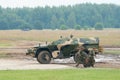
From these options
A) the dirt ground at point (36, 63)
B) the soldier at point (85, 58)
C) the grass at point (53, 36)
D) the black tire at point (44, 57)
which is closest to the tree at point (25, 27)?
the grass at point (53, 36)

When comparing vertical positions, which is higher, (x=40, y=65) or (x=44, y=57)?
(x=44, y=57)

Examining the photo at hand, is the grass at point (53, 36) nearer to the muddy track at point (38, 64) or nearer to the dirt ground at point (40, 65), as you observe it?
the muddy track at point (38, 64)

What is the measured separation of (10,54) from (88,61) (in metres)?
14.7

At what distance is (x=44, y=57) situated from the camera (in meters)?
32.7

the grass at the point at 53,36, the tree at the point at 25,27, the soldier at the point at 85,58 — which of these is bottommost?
the soldier at the point at 85,58

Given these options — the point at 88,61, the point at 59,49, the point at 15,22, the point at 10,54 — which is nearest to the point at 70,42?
the point at 59,49

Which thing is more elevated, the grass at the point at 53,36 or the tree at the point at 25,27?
the tree at the point at 25,27

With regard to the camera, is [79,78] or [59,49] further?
[59,49]

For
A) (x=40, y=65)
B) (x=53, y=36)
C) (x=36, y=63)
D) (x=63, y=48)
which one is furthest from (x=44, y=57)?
(x=53, y=36)

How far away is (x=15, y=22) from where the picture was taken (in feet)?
635

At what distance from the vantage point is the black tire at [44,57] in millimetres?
32594

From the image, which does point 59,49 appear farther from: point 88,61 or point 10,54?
point 10,54

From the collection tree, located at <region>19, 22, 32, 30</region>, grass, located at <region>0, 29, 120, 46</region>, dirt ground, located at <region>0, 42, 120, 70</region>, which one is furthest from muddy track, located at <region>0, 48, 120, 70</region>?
tree, located at <region>19, 22, 32, 30</region>

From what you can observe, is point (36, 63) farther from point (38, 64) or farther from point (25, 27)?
point (25, 27)
